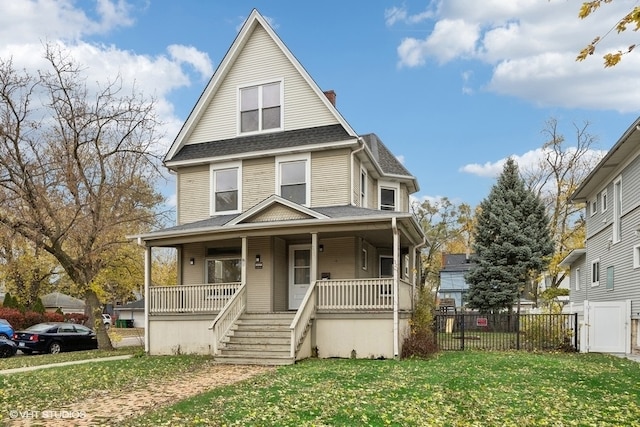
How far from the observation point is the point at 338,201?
1764cm

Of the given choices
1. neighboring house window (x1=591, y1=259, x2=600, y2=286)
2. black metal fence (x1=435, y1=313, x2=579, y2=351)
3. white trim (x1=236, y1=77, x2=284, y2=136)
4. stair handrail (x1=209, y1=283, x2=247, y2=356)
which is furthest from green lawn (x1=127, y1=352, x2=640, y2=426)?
neighboring house window (x1=591, y1=259, x2=600, y2=286)

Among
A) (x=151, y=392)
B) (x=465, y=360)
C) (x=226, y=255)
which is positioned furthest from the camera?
(x=226, y=255)

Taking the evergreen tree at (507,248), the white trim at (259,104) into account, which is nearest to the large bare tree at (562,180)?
the evergreen tree at (507,248)

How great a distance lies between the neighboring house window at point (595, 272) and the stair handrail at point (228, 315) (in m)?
15.6

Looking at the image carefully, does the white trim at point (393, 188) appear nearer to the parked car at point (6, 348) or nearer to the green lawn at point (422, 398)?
the green lawn at point (422, 398)

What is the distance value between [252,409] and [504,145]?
33511 millimetres

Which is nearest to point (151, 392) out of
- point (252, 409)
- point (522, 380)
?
point (252, 409)

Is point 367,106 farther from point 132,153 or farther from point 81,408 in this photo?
point 81,408

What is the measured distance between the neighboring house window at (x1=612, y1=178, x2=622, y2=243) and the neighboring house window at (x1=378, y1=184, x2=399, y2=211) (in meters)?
8.02

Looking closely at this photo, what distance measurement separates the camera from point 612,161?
745 inches

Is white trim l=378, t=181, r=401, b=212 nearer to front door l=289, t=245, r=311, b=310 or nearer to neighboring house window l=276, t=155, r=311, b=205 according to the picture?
neighboring house window l=276, t=155, r=311, b=205

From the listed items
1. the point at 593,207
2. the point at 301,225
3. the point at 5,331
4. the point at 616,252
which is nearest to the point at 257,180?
the point at 301,225

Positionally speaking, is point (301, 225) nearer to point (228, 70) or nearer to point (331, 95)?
point (228, 70)

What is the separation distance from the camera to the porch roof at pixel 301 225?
14.9 m
